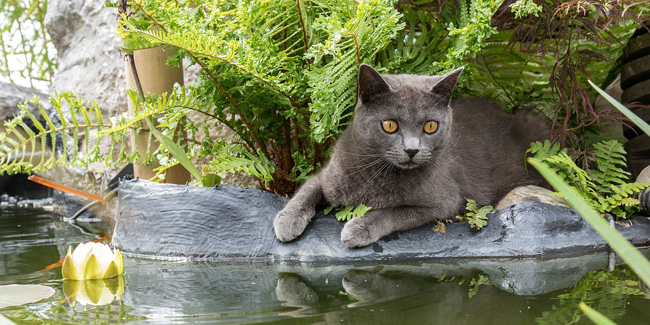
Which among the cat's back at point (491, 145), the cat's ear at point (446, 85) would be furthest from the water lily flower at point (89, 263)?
the cat's back at point (491, 145)

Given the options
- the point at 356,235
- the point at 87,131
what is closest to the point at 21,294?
the point at 87,131

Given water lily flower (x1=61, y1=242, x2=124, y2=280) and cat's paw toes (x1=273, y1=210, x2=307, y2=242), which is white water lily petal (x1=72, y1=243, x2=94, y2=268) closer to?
water lily flower (x1=61, y1=242, x2=124, y2=280)

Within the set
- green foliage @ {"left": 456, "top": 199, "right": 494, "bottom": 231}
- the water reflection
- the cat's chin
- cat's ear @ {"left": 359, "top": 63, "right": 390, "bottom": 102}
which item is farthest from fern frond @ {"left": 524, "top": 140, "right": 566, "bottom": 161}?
cat's ear @ {"left": 359, "top": 63, "right": 390, "bottom": 102}

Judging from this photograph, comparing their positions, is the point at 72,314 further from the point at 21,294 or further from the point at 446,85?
the point at 446,85

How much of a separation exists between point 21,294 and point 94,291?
0.22 m

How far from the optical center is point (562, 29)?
2537mm

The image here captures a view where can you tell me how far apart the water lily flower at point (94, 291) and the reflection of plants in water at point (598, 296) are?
4.05ft

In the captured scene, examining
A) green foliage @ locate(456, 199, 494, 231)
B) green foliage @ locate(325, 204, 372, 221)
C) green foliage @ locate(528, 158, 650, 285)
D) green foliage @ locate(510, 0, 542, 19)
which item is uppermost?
green foliage @ locate(510, 0, 542, 19)

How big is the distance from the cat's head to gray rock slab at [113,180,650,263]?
1.17 feet

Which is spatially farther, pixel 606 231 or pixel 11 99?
pixel 11 99

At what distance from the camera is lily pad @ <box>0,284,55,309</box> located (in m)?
1.66

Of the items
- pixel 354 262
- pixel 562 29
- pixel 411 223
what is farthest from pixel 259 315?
pixel 562 29

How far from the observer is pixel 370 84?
2.22 m

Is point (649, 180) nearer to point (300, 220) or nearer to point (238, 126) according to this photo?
point (300, 220)
